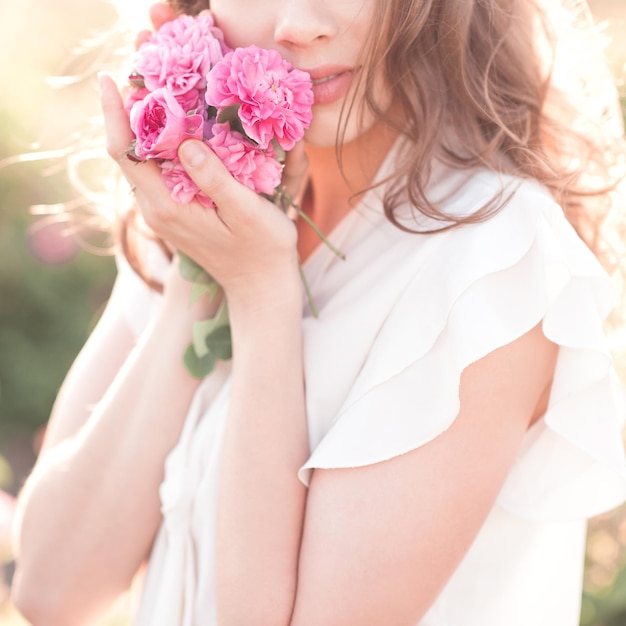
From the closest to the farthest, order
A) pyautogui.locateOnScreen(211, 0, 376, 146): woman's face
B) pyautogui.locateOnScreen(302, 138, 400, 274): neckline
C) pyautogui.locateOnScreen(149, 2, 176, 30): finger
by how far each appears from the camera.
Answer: pyautogui.locateOnScreen(211, 0, 376, 146): woman's face, pyautogui.locateOnScreen(302, 138, 400, 274): neckline, pyautogui.locateOnScreen(149, 2, 176, 30): finger

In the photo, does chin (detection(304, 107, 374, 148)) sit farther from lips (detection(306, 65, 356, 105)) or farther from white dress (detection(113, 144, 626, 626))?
white dress (detection(113, 144, 626, 626))

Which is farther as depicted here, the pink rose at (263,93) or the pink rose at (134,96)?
the pink rose at (134,96)

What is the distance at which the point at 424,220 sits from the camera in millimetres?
1808

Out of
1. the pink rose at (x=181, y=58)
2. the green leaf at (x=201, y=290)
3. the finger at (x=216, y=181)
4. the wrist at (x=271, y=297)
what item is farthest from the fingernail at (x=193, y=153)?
the green leaf at (x=201, y=290)

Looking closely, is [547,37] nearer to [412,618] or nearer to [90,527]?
[412,618]

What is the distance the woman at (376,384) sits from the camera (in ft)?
5.34

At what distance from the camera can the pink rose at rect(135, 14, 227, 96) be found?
168 centimetres

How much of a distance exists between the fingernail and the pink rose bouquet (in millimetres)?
28

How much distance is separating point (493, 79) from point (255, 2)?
543 millimetres

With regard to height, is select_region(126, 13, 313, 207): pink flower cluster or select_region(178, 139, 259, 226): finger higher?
select_region(126, 13, 313, 207): pink flower cluster

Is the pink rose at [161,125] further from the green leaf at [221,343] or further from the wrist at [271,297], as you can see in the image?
the green leaf at [221,343]

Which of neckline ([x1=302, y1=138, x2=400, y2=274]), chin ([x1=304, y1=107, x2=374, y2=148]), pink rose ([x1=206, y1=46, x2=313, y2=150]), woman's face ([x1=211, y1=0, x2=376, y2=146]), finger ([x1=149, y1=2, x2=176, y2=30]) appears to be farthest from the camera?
finger ([x1=149, y1=2, x2=176, y2=30])

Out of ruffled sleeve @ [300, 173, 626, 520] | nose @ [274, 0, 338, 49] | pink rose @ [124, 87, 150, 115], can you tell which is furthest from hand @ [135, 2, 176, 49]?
ruffled sleeve @ [300, 173, 626, 520]

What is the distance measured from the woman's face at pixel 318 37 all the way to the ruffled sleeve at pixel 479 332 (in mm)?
349
